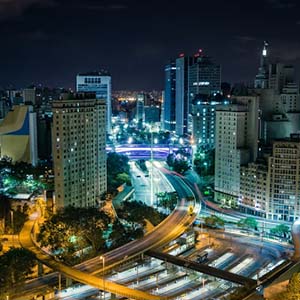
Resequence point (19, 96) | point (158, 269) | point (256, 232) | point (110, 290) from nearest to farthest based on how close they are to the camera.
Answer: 1. point (110, 290)
2. point (158, 269)
3. point (256, 232)
4. point (19, 96)

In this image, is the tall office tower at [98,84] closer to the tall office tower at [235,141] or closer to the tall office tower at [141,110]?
the tall office tower at [141,110]

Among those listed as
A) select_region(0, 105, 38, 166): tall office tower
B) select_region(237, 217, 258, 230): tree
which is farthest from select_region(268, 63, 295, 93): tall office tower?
select_region(0, 105, 38, 166): tall office tower

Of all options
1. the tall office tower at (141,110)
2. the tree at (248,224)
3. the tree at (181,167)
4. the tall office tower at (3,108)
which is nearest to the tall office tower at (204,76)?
the tall office tower at (141,110)

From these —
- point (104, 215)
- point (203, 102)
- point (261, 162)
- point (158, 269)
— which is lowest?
point (158, 269)

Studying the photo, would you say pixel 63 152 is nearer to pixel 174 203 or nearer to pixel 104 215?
pixel 104 215

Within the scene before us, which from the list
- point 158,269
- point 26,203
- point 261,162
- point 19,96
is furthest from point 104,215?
point 19,96

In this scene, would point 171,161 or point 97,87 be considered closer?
point 171,161

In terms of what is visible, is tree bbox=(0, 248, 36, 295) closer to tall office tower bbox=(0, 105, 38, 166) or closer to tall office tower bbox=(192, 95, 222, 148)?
tall office tower bbox=(0, 105, 38, 166)

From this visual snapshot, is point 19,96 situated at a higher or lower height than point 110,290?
higher
